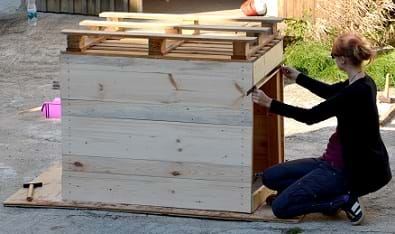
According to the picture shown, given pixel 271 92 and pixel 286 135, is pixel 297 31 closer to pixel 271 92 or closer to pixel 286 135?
pixel 286 135

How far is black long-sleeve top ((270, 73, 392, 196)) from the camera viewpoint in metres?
5.71

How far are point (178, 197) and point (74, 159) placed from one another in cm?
70


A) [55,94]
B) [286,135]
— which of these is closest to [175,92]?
[286,135]

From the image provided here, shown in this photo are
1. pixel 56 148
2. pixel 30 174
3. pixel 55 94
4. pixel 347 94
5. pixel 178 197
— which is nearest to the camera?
pixel 347 94

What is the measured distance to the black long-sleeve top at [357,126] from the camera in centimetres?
571

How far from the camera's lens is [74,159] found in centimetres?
622

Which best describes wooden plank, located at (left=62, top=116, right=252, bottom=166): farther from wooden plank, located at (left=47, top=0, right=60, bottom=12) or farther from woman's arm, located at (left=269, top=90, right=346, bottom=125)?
wooden plank, located at (left=47, top=0, right=60, bottom=12)

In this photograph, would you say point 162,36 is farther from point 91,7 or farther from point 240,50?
point 91,7

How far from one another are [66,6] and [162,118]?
28.7 ft

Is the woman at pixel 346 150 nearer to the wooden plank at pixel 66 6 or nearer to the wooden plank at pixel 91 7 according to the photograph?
the wooden plank at pixel 91 7

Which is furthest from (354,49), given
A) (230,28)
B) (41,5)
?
(41,5)

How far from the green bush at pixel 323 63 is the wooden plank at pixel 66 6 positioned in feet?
14.8

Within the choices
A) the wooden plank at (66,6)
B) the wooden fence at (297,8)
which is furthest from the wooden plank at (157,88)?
the wooden plank at (66,6)

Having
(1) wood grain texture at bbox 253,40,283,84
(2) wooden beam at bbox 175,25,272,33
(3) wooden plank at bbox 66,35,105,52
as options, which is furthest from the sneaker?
(3) wooden plank at bbox 66,35,105,52
